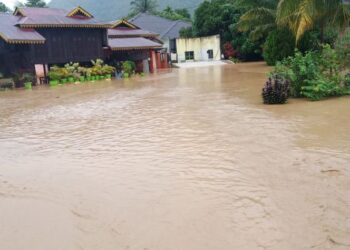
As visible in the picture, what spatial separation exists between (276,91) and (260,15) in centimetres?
1902

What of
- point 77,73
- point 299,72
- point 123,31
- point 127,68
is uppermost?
point 123,31

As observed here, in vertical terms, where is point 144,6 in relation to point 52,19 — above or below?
above

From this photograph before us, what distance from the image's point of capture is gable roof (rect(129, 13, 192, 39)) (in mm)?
50812

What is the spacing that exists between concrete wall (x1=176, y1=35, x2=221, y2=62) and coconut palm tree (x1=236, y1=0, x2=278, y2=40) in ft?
46.2

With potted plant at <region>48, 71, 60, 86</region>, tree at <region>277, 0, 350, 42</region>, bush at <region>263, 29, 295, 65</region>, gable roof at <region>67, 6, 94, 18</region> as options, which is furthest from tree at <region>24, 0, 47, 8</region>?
tree at <region>277, 0, 350, 42</region>

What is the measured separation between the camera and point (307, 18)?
14875mm

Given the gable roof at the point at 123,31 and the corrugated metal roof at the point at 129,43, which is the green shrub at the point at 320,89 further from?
the gable roof at the point at 123,31

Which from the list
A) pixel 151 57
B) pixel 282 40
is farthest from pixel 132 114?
pixel 151 57

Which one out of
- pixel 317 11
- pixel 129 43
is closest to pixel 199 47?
pixel 129 43

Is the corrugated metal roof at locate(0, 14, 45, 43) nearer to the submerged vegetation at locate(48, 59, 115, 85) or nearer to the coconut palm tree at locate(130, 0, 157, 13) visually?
the submerged vegetation at locate(48, 59, 115, 85)

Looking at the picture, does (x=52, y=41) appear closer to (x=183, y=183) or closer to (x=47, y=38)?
(x=47, y=38)

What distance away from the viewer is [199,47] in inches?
1870

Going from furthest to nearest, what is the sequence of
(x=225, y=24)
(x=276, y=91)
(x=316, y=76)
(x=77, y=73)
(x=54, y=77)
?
(x=225, y=24)
(x=77, y=73)
(x=54, y=77)
(x=316, y=76)
(x=276, y=91)

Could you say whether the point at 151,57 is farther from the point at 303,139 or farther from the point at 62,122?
the point at 303,139
